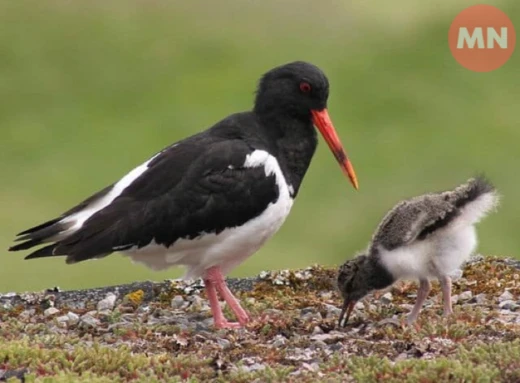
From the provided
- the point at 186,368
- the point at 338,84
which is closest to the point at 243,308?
the point at 186,368

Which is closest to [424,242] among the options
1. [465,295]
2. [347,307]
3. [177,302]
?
[347,307]

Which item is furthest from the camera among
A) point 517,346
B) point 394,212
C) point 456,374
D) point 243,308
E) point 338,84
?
point 338,84

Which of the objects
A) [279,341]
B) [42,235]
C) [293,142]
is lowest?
[279,341]

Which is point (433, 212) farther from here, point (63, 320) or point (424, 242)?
point (63, 320)

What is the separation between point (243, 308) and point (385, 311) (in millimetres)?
1366

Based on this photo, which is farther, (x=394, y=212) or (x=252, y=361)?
(x=394, y=212)

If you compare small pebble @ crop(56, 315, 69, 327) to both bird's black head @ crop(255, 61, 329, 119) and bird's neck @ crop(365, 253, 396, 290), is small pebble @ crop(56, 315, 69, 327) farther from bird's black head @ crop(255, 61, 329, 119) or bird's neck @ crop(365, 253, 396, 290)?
bird's neck @ crop(365, 253, 396, 290)

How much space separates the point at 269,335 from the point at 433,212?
5.22 ft

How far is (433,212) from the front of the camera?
1012 centimetres

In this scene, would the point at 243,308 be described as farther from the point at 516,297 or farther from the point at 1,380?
the point at 1,380

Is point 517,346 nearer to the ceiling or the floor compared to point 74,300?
nearer to the floor

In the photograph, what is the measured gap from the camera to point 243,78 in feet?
84.1

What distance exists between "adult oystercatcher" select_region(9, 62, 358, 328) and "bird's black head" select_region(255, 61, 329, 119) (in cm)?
2

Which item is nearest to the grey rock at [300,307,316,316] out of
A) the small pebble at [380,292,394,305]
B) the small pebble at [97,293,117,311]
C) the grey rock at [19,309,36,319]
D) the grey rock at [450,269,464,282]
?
the small pebble at [380,292,394,305]
